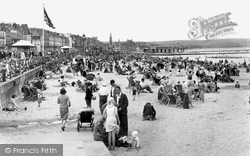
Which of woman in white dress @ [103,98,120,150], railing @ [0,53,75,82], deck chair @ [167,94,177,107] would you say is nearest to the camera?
woman in white dress @ [103,98,120,150]

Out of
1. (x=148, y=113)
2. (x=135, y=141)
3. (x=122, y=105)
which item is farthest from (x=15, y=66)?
(x=135, y=141)

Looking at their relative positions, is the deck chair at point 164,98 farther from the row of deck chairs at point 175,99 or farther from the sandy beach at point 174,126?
the sandy beach at point 174,126

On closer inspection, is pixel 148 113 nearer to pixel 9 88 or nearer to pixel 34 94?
pixel 34 94

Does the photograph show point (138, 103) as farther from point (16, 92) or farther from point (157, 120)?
point (16, 92)

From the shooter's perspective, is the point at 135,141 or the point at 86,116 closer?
the point at 135,141

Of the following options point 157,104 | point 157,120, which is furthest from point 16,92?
point 157,120

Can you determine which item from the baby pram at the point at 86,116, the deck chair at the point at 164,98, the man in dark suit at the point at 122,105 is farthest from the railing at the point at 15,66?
the man in dark suit at the point at 122,105

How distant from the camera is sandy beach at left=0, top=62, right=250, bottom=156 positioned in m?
8.77

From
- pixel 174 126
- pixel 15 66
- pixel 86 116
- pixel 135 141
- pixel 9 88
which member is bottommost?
pixel 174 126

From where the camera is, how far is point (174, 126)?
11492mm

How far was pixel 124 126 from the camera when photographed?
9.32 metres

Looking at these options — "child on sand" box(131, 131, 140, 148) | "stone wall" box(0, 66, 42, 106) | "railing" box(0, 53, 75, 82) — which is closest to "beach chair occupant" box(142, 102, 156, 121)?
"child on sand" box(131, 131, 140, 148)

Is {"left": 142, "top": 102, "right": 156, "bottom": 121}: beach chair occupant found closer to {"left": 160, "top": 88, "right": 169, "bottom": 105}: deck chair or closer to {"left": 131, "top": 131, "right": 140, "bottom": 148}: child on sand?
{"left": 160, "top": 88, "right": 169, "bottom": 105}: deck chair

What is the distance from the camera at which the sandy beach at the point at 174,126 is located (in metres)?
8.77
